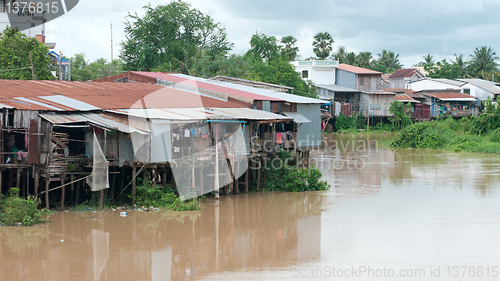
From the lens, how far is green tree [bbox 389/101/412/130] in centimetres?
4016

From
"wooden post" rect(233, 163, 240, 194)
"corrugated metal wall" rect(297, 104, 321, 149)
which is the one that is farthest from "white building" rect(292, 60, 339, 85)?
"wooden post" rect(233, 163, 240, 194)

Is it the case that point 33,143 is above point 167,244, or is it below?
above

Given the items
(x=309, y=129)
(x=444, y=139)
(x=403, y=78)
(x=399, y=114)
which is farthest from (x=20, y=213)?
(x=403, y=78)

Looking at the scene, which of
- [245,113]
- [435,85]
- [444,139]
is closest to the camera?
[245,113]

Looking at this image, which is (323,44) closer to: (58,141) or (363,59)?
(363,59)

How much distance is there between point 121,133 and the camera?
13555 mm

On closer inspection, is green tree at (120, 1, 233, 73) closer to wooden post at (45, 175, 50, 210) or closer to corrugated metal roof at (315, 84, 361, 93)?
corrugated metal roof at (315, 84, 361, 93)

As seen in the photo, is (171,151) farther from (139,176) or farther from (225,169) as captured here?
(225,169)

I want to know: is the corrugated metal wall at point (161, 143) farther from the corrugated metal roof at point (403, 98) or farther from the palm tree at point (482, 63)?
the palm tree at point (482, 63)

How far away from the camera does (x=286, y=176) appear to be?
16.8m

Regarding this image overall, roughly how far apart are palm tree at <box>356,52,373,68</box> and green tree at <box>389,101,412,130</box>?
1502 centimetres

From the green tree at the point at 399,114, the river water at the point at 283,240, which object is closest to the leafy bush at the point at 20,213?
the river water at the point at 283,240

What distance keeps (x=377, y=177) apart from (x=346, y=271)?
11.0 m

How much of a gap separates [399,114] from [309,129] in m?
22.8
